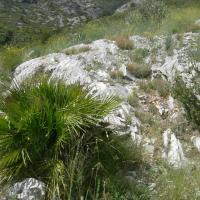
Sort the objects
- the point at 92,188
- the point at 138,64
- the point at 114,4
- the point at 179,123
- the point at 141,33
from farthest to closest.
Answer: the point at 114,4 → the point at 141,33 → the point at 138,64 → the point at 179,123 → the point at 92,188

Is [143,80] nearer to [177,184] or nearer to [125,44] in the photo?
[125,44]

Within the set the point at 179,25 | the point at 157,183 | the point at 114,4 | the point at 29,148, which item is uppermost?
the point at 29,148

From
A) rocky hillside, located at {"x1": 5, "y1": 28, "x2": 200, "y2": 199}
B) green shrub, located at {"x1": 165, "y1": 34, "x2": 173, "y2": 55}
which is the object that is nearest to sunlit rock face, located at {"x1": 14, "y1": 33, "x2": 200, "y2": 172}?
rocky hillside, located at {"x1": 5, "y1": 28, "x2": 200, "y2": 199}

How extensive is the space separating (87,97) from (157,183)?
1570 millimetres

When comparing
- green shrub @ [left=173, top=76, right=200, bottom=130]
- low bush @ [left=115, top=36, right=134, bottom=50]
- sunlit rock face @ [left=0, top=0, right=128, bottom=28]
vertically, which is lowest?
sunlit rock face @ [left=0, top=0, right=128, bottom=28]

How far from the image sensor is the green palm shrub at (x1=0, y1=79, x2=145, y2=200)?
240 inches

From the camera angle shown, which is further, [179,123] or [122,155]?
[179,123]

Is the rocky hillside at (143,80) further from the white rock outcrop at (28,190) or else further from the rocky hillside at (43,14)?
the rocky hillside at (43,14)

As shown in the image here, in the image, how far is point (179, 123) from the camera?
8.27 m

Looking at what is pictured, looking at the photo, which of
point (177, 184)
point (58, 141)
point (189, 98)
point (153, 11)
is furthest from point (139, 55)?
point (153, 11)

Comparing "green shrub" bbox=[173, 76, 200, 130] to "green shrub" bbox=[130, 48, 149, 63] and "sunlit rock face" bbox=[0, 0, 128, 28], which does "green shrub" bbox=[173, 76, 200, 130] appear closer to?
"green shrub" bbox=[130, 48, 149, 63]

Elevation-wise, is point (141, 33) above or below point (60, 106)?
below

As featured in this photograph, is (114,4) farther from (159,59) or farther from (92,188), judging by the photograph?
(92,188)

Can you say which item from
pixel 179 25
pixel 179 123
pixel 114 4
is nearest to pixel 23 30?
pixel 114 4
